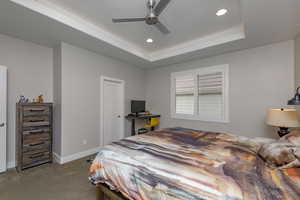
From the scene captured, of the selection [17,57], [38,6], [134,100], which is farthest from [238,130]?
[17,57]

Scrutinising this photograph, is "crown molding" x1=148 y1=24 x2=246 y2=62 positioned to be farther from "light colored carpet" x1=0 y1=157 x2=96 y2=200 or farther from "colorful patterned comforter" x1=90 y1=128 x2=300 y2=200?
"light colored carpet" x1=0 y1=157 x2=96 y2=200

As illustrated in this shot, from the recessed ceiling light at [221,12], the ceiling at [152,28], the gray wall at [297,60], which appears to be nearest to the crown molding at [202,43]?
the ceiling at [152,28]

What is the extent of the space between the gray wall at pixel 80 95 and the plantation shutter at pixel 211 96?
2625 mm

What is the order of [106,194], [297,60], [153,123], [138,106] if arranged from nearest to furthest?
[106,194]
[297,60]
[153,123]
[138,106]

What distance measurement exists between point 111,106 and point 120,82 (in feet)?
2.61

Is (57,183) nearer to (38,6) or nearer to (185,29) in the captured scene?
(38,6)

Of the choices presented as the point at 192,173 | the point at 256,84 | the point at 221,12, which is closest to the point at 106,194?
the point at 192,173

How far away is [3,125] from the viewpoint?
8.03 ft

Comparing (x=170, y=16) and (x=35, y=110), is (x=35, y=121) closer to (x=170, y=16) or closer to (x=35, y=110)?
(x=35, y=110)

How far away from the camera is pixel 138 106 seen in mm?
4508

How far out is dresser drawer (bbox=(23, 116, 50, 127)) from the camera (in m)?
2.55

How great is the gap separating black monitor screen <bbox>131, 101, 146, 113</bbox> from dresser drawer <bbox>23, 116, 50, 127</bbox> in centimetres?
222

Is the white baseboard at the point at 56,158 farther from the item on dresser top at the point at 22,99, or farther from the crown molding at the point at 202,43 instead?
the crown molding at the point at 202,43

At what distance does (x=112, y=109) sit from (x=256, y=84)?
148 inches
